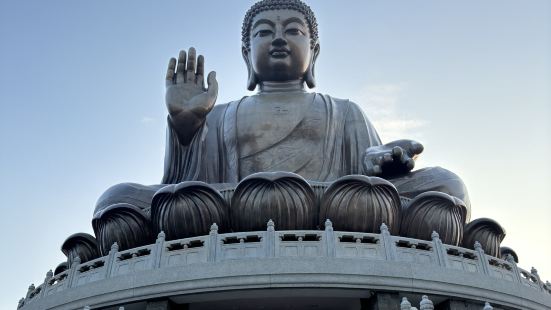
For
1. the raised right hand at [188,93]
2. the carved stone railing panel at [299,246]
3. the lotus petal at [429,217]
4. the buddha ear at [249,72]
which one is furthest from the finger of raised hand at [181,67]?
the lotus petal at [429,217]

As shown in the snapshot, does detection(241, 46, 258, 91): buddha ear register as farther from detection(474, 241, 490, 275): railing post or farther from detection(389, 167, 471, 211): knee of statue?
detection(474, 241, 490, 275): railing post

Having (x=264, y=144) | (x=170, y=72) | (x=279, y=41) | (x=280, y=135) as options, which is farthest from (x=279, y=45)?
(x=170, y=72)

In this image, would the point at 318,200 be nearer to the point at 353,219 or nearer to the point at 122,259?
the point at 353,219

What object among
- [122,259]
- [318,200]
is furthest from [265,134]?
[122,259]

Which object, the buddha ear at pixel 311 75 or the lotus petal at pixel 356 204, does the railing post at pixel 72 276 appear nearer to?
the lotus petal at pixel 356 204

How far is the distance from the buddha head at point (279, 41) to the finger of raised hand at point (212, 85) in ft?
7.35

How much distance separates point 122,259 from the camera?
8359mm

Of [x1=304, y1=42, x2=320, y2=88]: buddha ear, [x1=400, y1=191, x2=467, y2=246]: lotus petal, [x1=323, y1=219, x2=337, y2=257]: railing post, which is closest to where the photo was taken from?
[x1=323, y1=219, x2=337, y2=257]: railing post

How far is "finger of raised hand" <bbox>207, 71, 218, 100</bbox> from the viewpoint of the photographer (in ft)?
36.4

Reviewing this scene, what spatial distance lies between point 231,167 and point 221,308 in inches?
178

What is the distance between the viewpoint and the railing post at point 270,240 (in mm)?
7734

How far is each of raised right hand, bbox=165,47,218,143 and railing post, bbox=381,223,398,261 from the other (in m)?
4.19

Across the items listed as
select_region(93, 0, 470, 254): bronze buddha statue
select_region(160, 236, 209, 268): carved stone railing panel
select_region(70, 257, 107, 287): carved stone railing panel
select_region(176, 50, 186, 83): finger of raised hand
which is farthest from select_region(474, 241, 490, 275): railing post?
select_region(176, 50, 186, 83): finger of raised hand

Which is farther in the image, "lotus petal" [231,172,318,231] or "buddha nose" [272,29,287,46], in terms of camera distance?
"buddha nose" [272,29,287,46]
